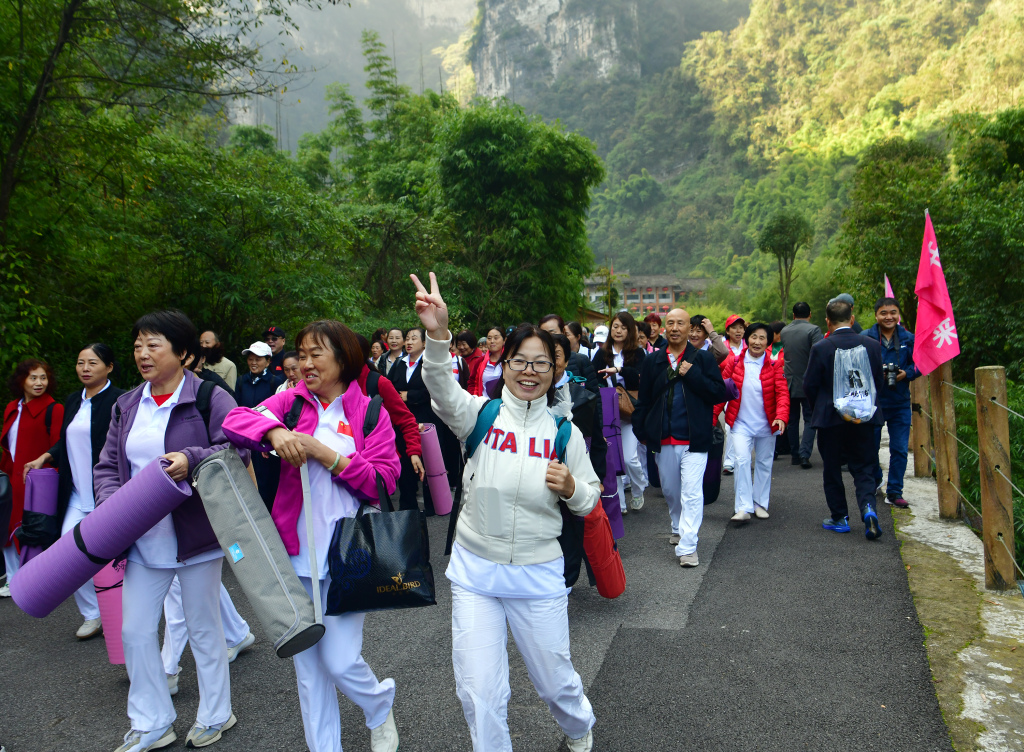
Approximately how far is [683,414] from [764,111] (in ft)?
423

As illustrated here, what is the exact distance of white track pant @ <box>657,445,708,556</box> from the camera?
5500 mm

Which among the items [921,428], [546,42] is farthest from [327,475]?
[546,42]

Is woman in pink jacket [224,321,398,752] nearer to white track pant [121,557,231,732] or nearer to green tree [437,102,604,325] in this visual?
white track pant [121,557,231,732]

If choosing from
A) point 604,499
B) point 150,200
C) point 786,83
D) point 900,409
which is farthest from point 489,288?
point 786,83

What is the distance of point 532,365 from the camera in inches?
109

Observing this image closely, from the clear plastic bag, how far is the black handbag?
4348mm

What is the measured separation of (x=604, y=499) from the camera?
16.0 feet

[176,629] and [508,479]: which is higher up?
[508,479]

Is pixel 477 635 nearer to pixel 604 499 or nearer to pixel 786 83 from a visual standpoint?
pixel 604 499

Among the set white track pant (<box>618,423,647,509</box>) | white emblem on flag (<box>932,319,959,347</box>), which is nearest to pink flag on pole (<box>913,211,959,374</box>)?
white emblem on flag (<box>932,319,959,347</box>)

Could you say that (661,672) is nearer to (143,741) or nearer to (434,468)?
(434,468)

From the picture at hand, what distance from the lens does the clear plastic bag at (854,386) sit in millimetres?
5816

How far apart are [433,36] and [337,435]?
20104 centimetres

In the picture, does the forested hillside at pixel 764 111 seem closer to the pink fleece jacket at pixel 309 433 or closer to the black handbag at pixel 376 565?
the pink fleece jacket at pixel 309 433
